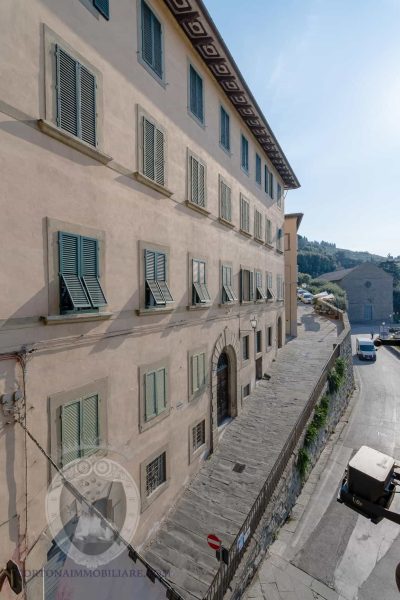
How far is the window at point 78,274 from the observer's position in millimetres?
6648

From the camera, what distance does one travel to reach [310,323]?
118ft

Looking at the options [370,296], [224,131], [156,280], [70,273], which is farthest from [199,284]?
[370,296]

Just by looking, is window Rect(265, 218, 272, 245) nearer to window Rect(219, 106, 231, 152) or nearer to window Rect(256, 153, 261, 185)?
window Rect(256, 153, 261, 185)

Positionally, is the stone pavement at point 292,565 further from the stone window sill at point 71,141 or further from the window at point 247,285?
the stone window sill at point 71,141

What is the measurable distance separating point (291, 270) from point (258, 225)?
13427mm

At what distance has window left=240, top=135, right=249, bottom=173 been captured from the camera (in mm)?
17266

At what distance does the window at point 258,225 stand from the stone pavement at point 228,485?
8.92 metres

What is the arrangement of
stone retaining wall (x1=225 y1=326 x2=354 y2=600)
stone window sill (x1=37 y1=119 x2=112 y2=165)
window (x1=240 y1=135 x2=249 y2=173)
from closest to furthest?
stone window sill (x1=37 y1=119 x2=112 y2=165)
stone retaining wall (x1=225 y1=326 x2=354 y2=600)
window (x1=240 y1=135 x2=249 y2=173)

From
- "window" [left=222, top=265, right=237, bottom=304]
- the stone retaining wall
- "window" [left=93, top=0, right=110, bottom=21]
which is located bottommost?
the stone retaining wall

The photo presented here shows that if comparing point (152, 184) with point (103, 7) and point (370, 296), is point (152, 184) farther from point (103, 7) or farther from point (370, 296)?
point (370, 296)

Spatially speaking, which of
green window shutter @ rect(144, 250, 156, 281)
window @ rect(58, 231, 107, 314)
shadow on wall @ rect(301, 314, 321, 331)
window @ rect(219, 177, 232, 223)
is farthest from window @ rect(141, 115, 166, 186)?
shadow on wall @ rect(301, 314, 321, 331)

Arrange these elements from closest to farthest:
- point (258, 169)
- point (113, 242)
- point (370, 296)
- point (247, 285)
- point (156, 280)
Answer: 1. point (113, 242)
2. point (156, 280)
3. point (247, 285)
4. point (258, 169)
5. point (370, 296)

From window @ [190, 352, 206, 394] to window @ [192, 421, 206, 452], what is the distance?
4.96ft

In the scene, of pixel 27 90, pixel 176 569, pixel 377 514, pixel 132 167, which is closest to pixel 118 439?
pixel 176 569
